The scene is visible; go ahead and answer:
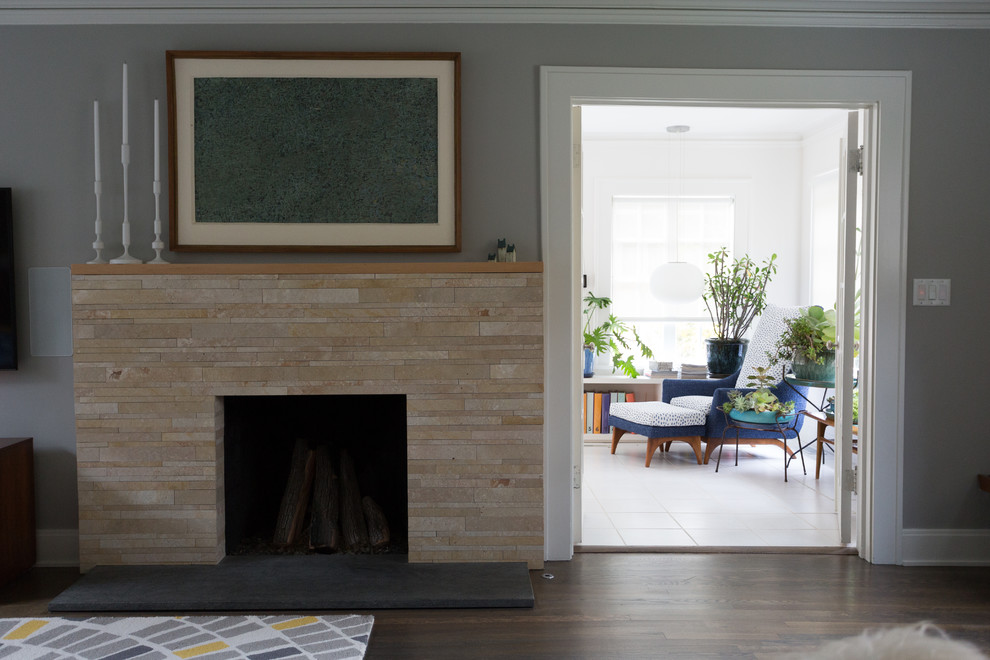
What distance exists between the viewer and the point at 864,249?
2.98 metres

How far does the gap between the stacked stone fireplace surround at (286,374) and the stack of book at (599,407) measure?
2.83 m

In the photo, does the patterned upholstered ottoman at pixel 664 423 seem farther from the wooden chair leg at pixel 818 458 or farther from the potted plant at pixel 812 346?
the potted plant at pixel 812 346

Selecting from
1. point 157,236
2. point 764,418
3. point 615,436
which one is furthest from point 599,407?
point 157,236

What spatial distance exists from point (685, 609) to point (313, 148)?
2198 mm

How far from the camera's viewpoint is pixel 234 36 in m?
2.86

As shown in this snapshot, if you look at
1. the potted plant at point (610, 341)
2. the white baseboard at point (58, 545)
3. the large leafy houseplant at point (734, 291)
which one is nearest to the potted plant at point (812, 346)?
the large leafy houseplant at point (734, 291)

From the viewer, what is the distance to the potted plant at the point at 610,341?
Result: 18.7ft

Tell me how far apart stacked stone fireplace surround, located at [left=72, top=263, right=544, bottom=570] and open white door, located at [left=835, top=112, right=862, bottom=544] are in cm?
136

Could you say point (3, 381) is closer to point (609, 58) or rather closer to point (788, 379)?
point (609, 58)

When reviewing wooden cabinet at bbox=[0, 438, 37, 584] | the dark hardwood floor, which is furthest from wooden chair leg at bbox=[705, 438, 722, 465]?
wooden cabinet at bbox=[0, 438, 37, 584]

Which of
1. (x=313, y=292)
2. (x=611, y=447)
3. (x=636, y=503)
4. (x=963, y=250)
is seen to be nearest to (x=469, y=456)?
(x=313, y=292)

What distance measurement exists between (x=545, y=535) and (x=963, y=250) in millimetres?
2059

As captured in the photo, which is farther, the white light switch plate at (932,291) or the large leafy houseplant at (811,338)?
the large leafy houseplant at (811,338)

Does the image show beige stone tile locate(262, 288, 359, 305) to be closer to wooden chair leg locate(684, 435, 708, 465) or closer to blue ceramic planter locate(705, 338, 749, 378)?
wooden chair leg locate(684, 435, 708, 465)
